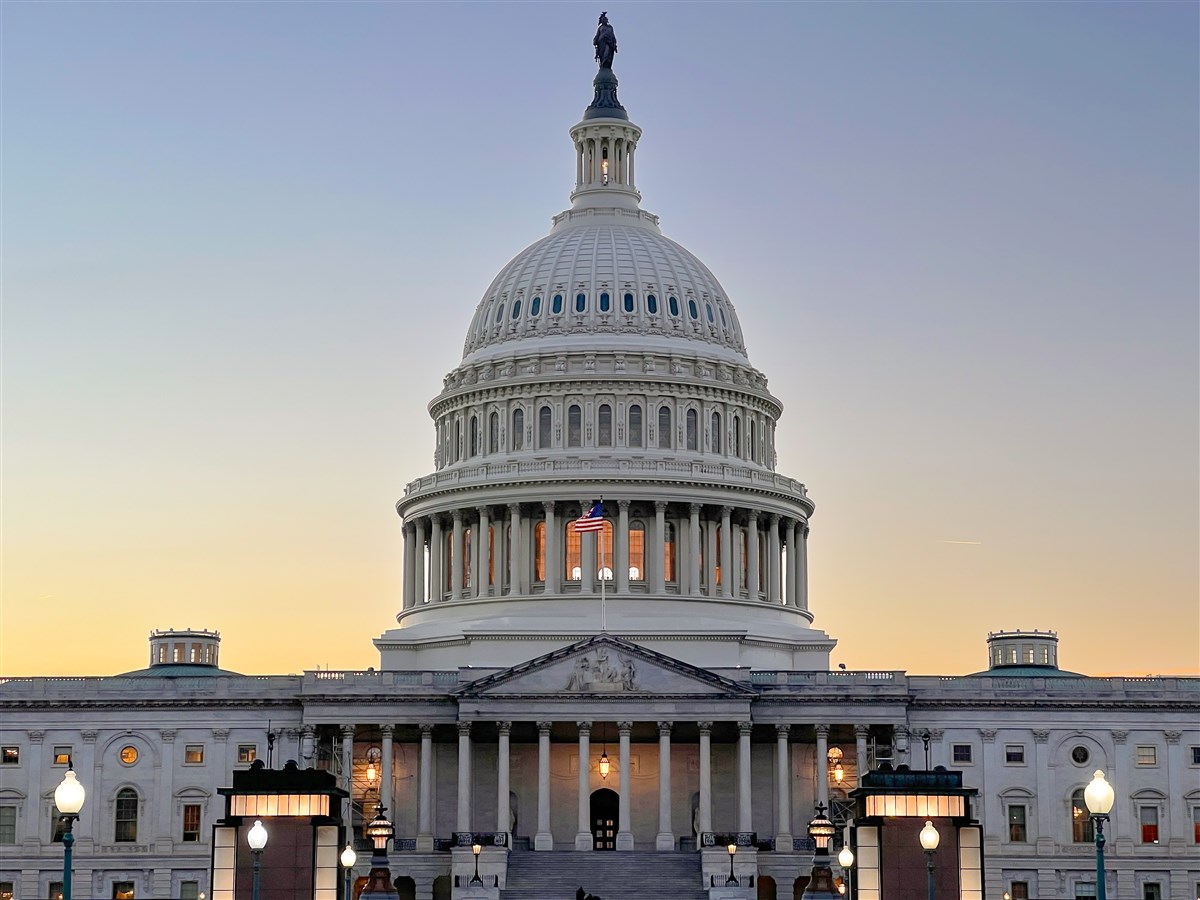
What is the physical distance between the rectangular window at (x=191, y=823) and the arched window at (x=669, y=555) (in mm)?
30752

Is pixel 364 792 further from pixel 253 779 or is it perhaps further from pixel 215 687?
pixel 253 779

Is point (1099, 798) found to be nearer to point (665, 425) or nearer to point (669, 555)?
point (669, 555)

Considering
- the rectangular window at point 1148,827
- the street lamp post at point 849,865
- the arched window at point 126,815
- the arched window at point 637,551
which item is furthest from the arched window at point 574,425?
the street lamp post at point 849,865

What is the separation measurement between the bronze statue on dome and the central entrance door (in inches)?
2004

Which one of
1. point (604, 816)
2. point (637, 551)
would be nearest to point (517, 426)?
point (637, 551)

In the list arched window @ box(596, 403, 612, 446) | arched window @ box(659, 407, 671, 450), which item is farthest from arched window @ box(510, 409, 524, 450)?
arched window @ box(659, 407, 671, 450)

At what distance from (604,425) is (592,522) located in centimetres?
1292

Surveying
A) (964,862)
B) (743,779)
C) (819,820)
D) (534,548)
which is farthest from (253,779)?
(534,548)

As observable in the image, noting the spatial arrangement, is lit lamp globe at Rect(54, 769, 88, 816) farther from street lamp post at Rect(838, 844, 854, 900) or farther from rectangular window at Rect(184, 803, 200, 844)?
rectangular window at Rect(184, 803, 200, 844)

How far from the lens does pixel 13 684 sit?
123 metres

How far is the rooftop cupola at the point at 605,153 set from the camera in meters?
146

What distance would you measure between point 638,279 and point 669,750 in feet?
111

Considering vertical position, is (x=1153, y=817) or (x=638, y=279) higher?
(x=638, y=279)

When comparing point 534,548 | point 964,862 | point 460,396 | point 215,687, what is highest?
point 460,396
